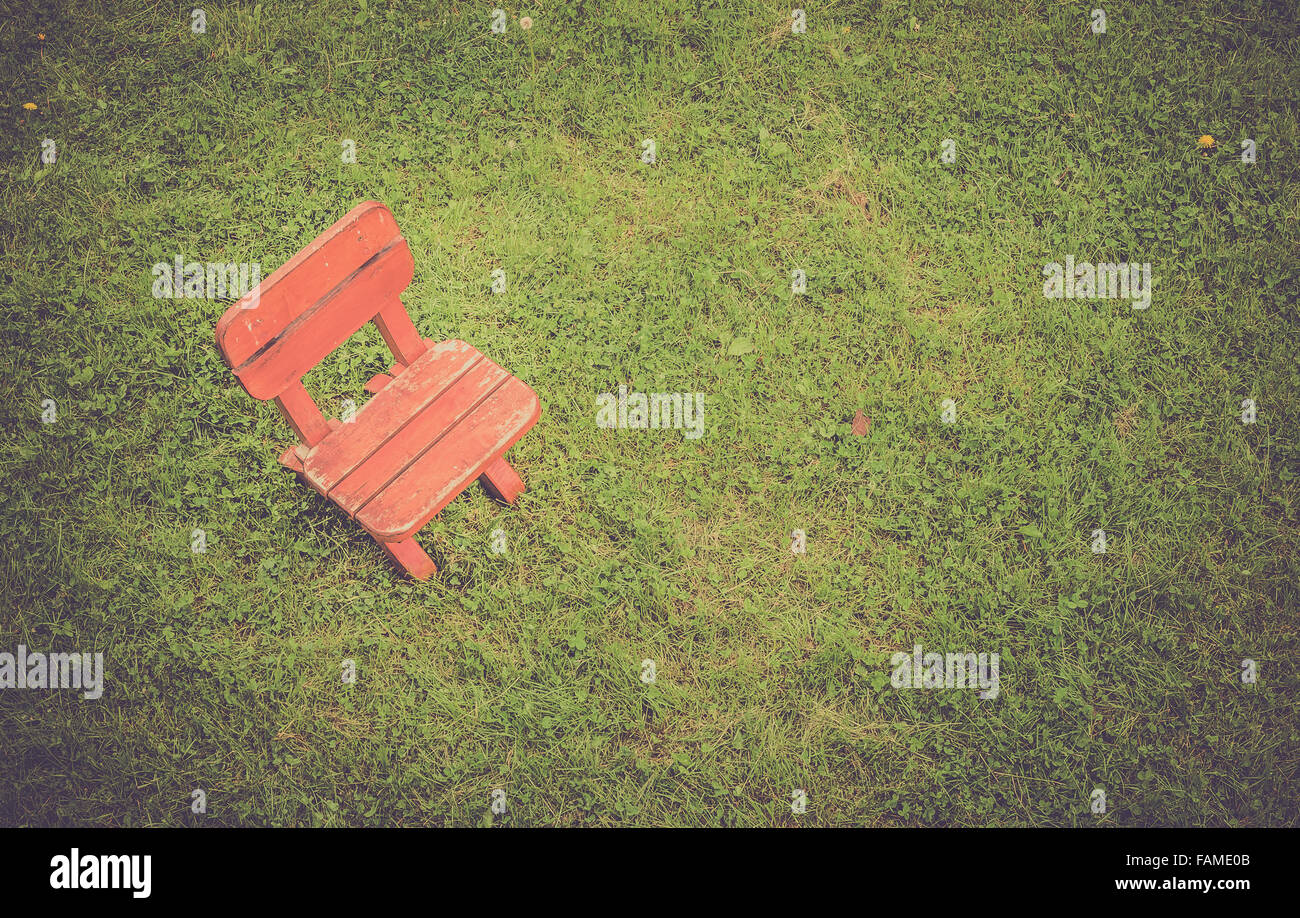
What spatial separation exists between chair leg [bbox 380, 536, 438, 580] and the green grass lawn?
0.33 ft

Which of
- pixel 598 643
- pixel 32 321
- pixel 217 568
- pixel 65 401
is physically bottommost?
pixel 598 643

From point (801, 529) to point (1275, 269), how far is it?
2.60 m

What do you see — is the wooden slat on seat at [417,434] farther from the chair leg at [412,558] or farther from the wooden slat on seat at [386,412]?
the chair leg at [412,558]

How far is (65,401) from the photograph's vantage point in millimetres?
4117

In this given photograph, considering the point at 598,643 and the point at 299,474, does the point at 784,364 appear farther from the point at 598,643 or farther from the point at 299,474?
the point at 299,474

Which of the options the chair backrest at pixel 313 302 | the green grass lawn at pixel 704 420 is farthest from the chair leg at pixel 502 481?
the chair backrest at pixel 313 302

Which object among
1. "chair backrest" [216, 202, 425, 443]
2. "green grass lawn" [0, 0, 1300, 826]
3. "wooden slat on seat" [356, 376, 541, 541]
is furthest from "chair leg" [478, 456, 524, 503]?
"chair backrest" [216, 202, 425, 443]

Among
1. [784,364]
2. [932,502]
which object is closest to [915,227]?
[784,364]

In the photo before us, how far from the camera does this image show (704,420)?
412 cm

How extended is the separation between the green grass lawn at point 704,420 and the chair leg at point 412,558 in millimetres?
101

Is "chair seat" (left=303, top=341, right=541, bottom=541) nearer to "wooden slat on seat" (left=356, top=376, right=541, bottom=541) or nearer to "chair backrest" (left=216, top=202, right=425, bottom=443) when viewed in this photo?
"wooden slat on seat" (left=356, top=376, right=541, bottom=541)

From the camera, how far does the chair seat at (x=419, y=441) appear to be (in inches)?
132

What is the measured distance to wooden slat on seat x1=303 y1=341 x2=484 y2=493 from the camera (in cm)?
342

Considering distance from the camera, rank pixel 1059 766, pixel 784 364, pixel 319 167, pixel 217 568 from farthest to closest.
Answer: pixel 319 167, pixel 784 364, pixel 217 568, pixel 1059 766
